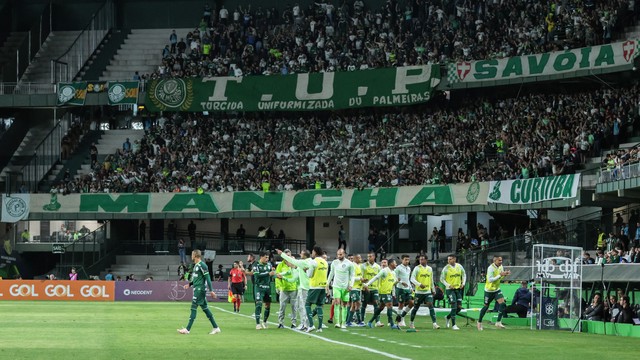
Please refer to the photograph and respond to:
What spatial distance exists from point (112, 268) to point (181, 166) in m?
7.56

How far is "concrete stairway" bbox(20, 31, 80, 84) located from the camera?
3056 inches

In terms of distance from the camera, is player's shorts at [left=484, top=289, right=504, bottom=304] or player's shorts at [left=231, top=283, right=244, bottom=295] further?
player's shorts at [left=231, top=283, right=244, bottom=295]

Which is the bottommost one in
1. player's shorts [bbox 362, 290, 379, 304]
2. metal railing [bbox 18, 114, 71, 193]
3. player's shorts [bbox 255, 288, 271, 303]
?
player's shorts [bbox 362, 290, 379, 304]

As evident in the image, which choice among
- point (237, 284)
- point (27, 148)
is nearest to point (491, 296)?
point (237, 284)

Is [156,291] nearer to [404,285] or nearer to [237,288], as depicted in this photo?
[237,288]

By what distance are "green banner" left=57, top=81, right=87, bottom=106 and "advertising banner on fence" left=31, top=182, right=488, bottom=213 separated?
7250 millimetres

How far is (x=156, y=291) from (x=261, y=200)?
9262 mm

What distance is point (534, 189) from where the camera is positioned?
5484cm

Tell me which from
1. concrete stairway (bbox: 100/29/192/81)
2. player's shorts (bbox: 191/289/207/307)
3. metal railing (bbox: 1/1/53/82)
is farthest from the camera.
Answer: metal railing (bbox: 1/1/53/82)

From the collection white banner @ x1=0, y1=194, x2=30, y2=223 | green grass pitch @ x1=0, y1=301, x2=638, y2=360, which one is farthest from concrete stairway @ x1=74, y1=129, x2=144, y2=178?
green grass pitch @ x1=0, y1=301, x2=638, y2=360

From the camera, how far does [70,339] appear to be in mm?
26406

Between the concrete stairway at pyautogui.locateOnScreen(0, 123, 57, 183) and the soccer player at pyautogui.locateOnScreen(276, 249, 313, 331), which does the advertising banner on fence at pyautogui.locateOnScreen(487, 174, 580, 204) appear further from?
the concrete stairway at pyautogui.locateOnScreen(0, 123, 57, 183)

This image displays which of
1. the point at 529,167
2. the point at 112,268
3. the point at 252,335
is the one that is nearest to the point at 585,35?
the point at 529,167

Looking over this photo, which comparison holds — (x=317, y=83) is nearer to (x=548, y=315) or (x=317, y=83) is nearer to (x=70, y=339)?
(x=548, y=315)
